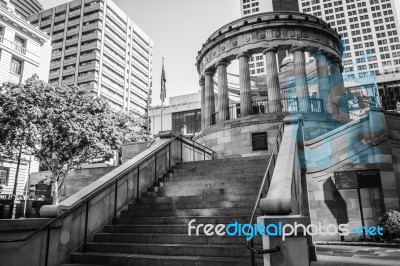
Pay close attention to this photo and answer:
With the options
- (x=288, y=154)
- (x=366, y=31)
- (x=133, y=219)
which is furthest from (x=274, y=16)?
→ (x=366, y=31)

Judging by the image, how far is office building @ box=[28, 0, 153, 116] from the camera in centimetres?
7775

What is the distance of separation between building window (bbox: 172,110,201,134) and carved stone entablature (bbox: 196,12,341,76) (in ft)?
135

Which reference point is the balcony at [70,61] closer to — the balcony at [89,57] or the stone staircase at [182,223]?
the balcony at [89,57]

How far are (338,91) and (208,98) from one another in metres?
9.62

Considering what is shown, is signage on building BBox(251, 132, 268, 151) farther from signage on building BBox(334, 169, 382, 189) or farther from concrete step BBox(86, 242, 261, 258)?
concrete step BBox(86, 242, 261, 258)

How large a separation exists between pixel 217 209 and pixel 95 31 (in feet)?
270

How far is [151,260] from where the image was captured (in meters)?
6.43

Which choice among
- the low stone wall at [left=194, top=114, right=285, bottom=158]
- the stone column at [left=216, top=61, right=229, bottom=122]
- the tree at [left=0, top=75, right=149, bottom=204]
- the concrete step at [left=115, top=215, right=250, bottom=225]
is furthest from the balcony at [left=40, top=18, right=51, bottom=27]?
the concrete step at [left=115, top=215, right=250, bottom=225]

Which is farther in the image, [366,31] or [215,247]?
[366,31]

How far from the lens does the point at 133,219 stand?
27.9ft

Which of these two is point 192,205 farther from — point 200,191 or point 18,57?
point 18,57

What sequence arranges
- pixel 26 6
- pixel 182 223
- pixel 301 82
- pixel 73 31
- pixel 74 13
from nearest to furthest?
1. pixel 182 223
2. pixel 301 82
3. pixel 73 31
4. pixel 74 13
5. pixel 26 6

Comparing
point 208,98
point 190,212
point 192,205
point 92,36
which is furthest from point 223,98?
point 92,36

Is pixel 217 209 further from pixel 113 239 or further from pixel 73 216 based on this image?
pixel 73 216
